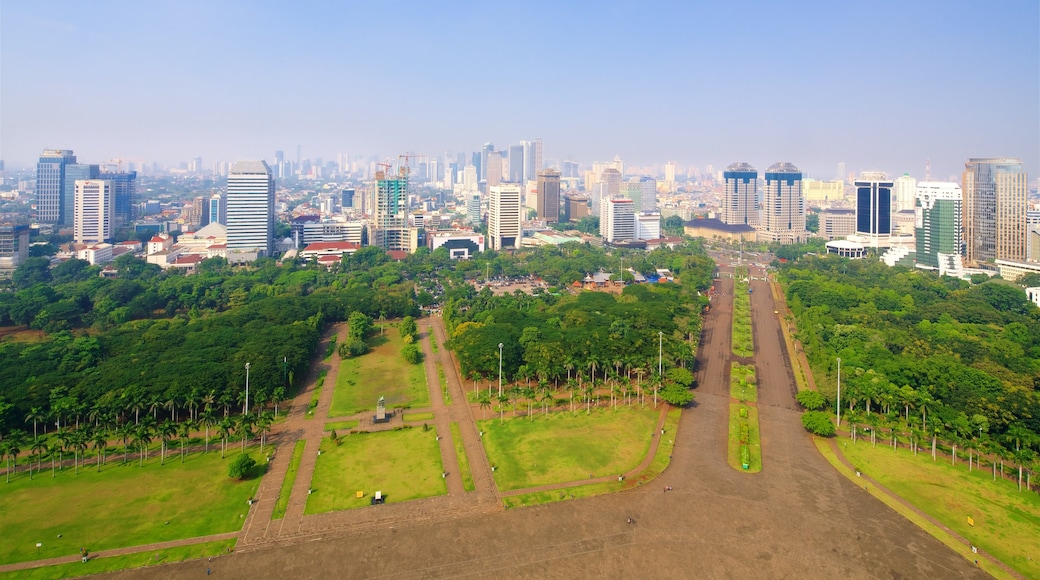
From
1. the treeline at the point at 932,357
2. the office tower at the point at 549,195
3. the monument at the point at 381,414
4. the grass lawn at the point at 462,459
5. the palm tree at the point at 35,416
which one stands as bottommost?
the grass lawn at the point at 462,459

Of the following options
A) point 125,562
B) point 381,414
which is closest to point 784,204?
point 381,414

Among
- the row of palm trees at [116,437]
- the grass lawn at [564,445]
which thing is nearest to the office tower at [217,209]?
the row of palm trees at [116,437]

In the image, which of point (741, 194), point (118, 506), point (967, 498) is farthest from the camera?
point (741, 194)

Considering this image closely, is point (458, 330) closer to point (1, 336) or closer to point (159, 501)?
point (159, 501)

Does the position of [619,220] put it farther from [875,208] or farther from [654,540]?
[654,540]

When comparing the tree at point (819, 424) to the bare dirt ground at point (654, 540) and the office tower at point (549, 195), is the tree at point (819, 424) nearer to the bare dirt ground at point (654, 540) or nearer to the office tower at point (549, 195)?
the bare dirt ground at point (654, 540)

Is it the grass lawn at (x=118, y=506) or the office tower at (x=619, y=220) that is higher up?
the office tower at (x=619, y=220)
